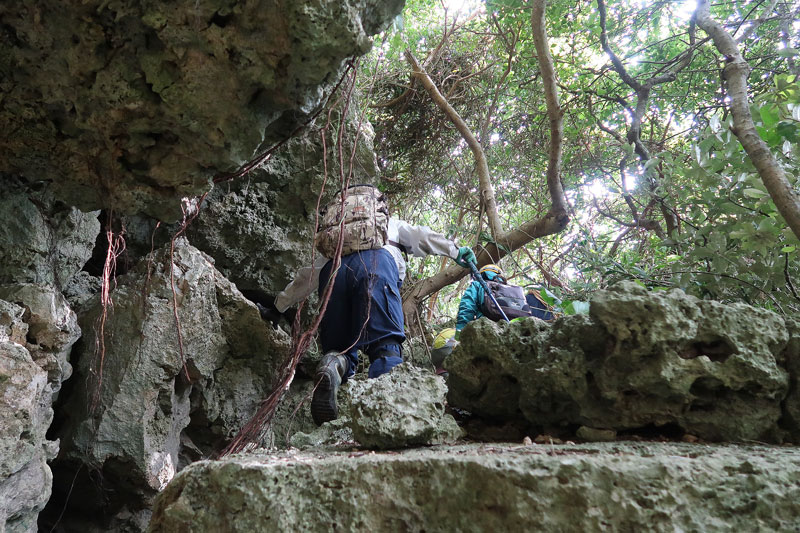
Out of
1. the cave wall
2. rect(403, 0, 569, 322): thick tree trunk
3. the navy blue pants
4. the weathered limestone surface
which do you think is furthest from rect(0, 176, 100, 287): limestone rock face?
rect(403, 0, 569, 322): thick tree trunk

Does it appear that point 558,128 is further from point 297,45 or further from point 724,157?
point 297,45

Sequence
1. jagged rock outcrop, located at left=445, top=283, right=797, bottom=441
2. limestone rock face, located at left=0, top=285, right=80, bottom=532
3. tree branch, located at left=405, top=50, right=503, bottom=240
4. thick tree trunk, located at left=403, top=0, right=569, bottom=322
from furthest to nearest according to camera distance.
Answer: tree branch, located at left=405, top=50, right=503, bottom=240 < thick tree trunk, located at left=403, top=0, right=569, bottom=322 < limestone rock face, located at left=0, top=285, right=80, bottom=532 < jagged rock outcrop, located at left=445, top=283, right=797, bottom=441

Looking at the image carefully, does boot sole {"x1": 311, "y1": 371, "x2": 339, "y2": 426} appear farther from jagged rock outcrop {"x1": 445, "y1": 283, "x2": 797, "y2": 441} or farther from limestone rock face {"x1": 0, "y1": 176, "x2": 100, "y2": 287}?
limestone rock face {"x1": 0, "y1": 176, "x2": 100, "y2": 287}

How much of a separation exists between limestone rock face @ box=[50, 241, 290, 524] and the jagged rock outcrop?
7.08ft

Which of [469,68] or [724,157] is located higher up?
[469,68]

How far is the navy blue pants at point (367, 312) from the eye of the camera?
355 cm

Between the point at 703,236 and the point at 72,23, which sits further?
the point at 703,236

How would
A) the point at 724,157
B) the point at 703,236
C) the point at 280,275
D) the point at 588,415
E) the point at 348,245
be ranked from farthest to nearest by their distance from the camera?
the point at 280,275, the point at 348,245, the point at 703,236, the point at 724,157, the point at 588,415

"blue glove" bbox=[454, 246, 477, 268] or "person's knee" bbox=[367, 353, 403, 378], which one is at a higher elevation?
"blue glove" bbox=[454, 246, 477, 268]

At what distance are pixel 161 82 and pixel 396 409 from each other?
1.67m

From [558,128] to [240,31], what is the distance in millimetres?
3380

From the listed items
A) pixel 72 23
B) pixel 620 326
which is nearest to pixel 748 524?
pixel 620 326

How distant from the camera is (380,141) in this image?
21.5ft

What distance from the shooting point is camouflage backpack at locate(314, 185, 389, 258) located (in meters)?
3.80
